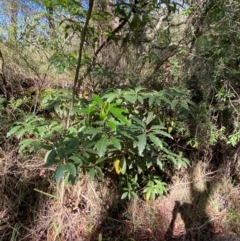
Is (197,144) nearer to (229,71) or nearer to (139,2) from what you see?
(229,71)

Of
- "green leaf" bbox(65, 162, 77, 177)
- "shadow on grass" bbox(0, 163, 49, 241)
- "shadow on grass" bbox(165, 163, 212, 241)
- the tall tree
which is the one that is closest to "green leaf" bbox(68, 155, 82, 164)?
"green leaf" bbox(65, 162, 77, 177)

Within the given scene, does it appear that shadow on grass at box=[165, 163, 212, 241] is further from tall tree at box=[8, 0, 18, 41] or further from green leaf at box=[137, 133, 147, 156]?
tall tree at box=[8, 0, 18, 41]

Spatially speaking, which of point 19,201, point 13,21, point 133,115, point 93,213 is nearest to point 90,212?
point 93,213

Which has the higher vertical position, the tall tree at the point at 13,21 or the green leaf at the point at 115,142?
the tall tree at the point at 13,21

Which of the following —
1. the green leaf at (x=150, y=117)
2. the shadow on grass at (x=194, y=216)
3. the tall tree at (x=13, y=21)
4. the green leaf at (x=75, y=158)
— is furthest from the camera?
the tall tree at (x=13, y=21)

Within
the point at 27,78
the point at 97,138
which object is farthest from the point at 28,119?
the point at 27,78

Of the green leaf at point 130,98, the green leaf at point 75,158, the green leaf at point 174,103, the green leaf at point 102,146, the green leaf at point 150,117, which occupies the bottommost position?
the green leaf at point 75,158

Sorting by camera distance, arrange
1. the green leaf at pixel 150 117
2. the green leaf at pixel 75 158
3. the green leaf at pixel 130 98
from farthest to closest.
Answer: the green leaf at pixel 150 117, the green leaf at pixel 130 98, the green leaf at pixel 75 158

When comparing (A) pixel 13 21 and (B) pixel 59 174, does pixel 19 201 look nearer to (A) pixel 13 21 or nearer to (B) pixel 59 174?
(B) pixel 59 174

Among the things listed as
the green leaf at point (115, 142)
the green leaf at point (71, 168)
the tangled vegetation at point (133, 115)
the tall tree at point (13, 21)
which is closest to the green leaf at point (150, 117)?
the tangled vegetation at point (133, 115)

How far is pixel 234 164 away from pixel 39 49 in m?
2.63

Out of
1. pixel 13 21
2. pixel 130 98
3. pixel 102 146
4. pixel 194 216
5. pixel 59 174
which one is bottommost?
A: pixel 194 216

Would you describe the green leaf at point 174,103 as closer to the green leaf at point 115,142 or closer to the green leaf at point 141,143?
the green leaf at point 141,143

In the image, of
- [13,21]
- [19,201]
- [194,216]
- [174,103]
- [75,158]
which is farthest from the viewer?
[13,21]
